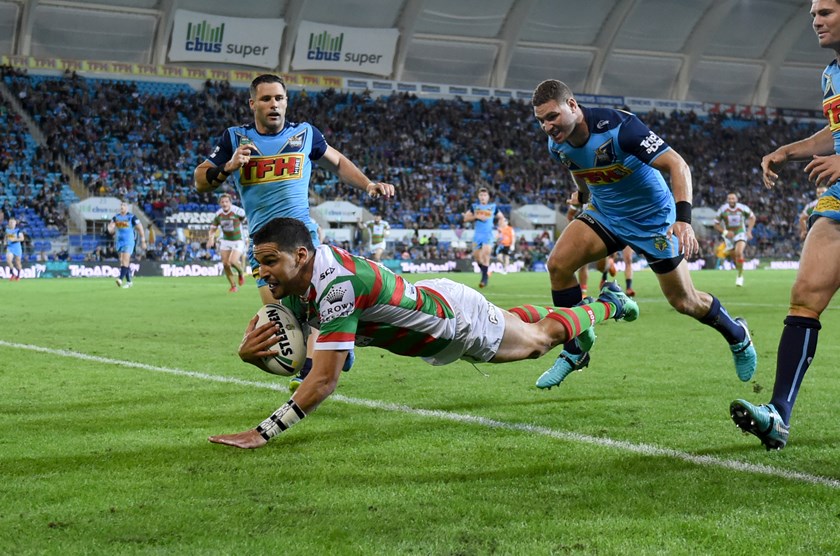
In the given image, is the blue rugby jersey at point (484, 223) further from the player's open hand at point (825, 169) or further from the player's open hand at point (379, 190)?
the player's open hand at point (825, 169)

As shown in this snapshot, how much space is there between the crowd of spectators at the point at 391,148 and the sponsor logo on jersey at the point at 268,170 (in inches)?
1161

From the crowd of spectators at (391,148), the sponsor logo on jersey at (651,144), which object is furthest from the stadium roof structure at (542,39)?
the sponsor logo on jersey at (651,144)

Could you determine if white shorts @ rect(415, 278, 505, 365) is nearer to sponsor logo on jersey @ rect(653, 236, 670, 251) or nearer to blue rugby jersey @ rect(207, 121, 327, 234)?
sponsor logo on jersey @ rect(653, 236, 670, 251)

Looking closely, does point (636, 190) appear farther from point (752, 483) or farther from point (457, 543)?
point (457, 543)

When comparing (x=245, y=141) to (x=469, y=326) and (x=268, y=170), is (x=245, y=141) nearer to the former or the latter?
(x=268, y=170)

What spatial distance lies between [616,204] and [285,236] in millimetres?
3484

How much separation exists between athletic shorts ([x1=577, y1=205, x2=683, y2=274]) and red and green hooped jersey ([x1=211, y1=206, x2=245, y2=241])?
1528 centimetres

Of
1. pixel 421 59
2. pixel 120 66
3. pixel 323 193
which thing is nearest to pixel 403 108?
pixel 421 59

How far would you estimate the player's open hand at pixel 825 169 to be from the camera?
4.48 metres

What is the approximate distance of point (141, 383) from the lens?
292 inches

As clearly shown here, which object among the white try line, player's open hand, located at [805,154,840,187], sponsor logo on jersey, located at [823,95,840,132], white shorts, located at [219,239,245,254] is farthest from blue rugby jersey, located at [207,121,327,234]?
white shorts, located at [219,239,245,254]

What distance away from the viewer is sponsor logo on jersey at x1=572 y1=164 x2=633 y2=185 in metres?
6.88

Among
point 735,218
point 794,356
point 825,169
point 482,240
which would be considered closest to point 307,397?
point 794,356

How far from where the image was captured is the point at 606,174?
6.94 m
